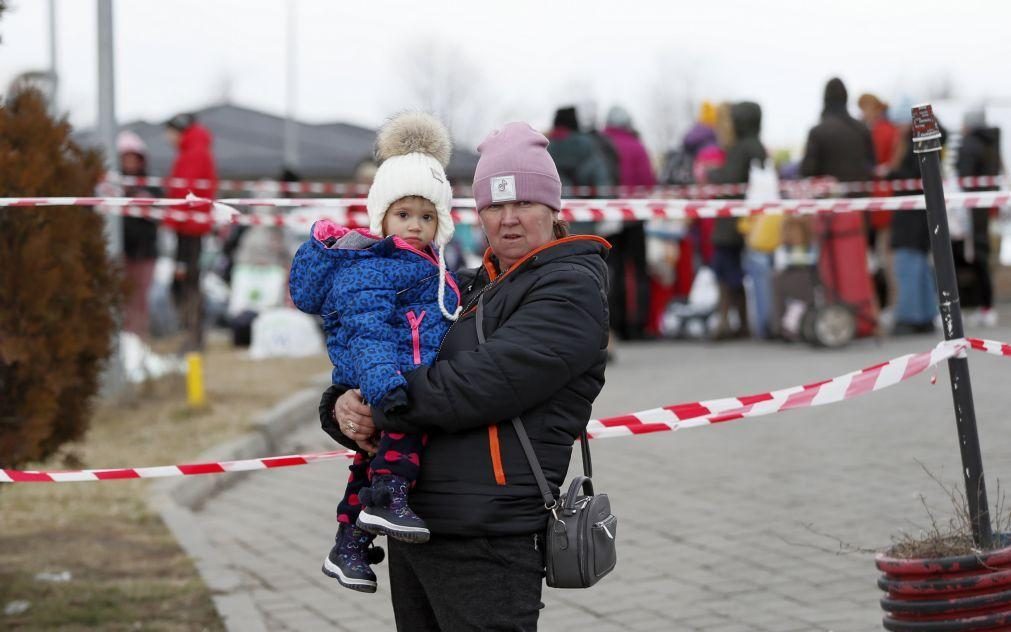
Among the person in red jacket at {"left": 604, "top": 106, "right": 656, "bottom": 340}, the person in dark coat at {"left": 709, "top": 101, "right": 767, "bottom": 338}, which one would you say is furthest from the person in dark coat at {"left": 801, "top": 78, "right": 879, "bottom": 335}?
the person in red jacket at {"left": 604, "top": 106, "right": 656, "bottom": 340}

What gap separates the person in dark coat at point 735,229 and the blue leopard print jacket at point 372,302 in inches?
449

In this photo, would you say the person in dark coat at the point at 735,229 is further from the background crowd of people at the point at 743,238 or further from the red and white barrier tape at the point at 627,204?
the red and white barrier tape at the point at 627,204

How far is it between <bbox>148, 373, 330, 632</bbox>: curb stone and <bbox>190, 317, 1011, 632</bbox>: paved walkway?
0.09m

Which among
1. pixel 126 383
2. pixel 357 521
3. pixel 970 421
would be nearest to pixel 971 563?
pixel 970 421

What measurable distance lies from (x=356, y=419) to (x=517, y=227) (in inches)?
22.2

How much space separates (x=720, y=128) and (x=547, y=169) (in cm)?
1191

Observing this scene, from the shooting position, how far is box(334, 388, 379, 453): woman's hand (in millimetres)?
3416

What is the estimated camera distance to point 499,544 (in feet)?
11.0

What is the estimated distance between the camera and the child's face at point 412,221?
352cm

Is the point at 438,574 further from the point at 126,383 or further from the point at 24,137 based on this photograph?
the point at 126,383

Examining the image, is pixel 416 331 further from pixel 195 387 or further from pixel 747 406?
pixel 195 387

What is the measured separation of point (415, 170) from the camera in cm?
353

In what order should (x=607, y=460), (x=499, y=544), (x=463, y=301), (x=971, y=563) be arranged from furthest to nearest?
(x=607, y=460) < (x=971, y=563) < (x=463, y=301) < (x=499, y=544)

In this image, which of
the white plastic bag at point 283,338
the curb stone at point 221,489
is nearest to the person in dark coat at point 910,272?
the curb stone at point 221,489
